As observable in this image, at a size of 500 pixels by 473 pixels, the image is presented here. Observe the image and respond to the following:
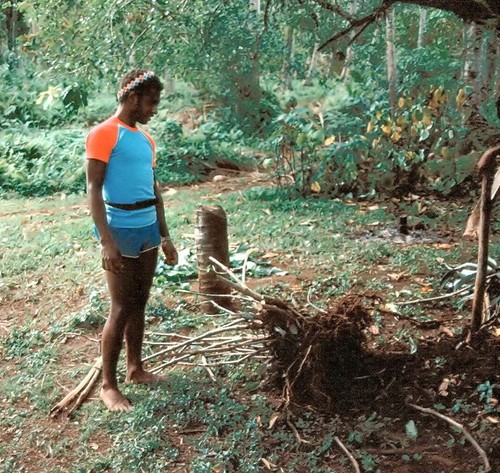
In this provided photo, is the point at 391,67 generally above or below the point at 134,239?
above

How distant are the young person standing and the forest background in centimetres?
37

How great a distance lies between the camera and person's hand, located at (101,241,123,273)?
10.4 feet

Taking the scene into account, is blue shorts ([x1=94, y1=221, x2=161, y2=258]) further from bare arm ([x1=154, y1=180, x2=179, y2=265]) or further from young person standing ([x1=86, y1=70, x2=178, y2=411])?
bare arm ([x1=154, y1=180, x2=179, y2=265])

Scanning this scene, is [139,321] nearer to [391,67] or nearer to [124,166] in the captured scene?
[124,166]

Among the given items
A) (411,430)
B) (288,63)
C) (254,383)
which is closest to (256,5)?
(288,63)

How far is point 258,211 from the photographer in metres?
7.70

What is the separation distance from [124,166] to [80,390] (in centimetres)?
128

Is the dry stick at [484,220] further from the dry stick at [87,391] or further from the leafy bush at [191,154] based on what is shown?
the leafy bush at [191,154]

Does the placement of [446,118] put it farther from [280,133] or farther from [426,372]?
[426,372]

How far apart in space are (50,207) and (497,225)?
553 centimetres

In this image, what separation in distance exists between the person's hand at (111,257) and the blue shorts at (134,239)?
0.27 feet

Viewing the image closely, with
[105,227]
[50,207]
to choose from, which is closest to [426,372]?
[105,227]

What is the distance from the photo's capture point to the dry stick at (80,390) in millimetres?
3465

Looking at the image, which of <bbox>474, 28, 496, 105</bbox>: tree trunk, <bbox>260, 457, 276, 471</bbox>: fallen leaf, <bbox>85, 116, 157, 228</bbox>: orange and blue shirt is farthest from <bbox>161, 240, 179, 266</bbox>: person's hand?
<bbox>474, 28, 496, 105</bbox>: tree trunk
